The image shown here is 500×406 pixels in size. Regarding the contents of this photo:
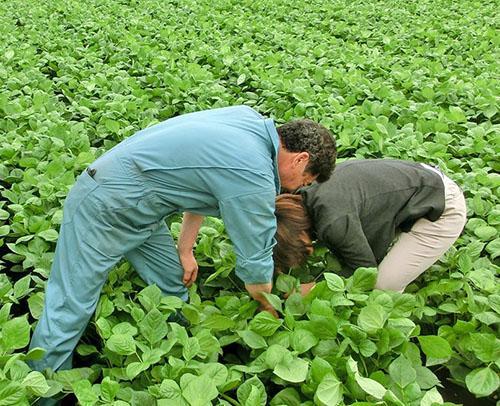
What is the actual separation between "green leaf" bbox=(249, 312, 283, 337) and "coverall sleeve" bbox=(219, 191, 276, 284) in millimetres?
182

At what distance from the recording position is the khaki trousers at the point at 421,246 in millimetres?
2703

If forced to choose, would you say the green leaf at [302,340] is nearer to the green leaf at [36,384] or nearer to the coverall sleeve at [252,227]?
the coverall sleeve at [252,227]

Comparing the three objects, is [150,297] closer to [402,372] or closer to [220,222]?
[220,222]

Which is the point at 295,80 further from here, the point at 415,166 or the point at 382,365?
the point at 382,365

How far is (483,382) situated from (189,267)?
128 cm

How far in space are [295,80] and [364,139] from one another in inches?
51.8

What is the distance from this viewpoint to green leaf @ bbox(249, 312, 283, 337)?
2.31 m

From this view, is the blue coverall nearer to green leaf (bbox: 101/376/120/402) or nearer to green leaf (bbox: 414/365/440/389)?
green leaf (bbox: 101/376/120/402)

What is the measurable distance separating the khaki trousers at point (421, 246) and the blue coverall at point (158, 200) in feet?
2.25

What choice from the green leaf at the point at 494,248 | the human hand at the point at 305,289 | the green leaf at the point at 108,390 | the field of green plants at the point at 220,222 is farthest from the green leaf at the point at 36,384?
the green leaf at the point at 494,248

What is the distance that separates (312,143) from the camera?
7.31 ft

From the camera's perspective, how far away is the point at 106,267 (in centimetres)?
233

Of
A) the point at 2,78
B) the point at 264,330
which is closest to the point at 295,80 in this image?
the point at 2,78

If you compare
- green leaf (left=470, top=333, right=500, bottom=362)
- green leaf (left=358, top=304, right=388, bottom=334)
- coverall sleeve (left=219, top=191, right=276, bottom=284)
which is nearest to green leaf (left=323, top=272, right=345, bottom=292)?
green leaf (left=358, top=304, right=388, bottom=334)
